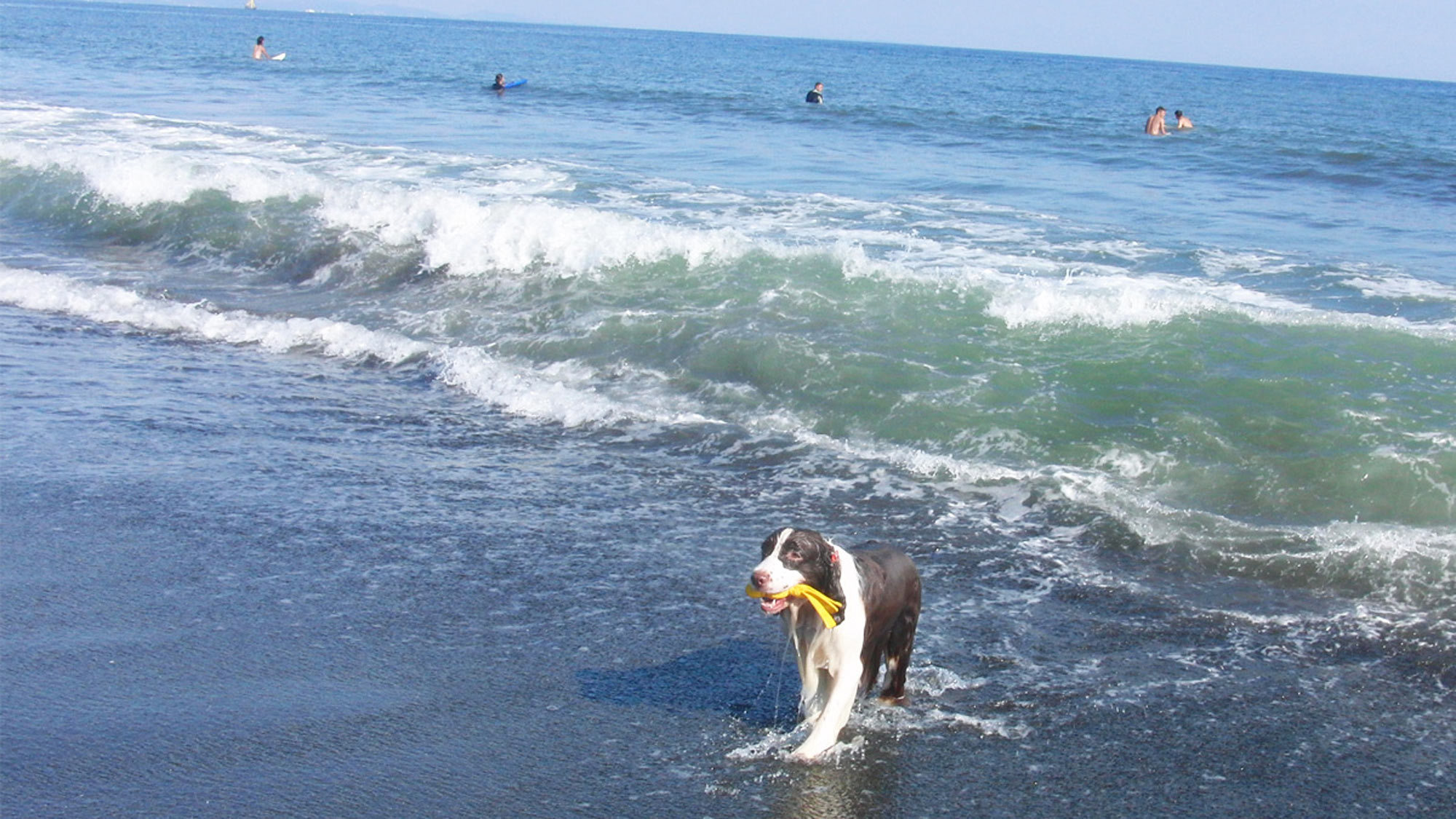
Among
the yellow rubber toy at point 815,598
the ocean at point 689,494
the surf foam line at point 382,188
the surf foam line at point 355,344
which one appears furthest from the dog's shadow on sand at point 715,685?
the surf foam line at point 382,188

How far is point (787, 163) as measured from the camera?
82.7 feet

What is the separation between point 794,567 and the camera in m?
4.54

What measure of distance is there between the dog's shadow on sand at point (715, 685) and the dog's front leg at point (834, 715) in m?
0.34

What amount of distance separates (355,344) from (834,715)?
25.8 feet

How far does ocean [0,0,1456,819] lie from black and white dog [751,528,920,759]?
0.62ft

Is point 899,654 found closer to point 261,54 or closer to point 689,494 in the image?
point 689,494

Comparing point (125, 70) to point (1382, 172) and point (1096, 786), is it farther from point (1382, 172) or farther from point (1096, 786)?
point (1096, 786)

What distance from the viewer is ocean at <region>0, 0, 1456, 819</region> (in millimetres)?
4914

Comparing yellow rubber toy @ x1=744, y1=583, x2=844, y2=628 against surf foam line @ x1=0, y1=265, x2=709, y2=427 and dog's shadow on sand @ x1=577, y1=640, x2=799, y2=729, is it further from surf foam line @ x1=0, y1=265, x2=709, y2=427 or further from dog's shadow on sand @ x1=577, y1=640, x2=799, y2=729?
surf foam line @ x1=0, y1=265, x2=709, y2=427

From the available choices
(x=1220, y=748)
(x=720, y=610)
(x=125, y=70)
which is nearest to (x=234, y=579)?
(x=720, y=610)

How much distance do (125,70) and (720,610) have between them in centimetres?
4668

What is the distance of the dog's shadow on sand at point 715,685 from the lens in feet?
17.4

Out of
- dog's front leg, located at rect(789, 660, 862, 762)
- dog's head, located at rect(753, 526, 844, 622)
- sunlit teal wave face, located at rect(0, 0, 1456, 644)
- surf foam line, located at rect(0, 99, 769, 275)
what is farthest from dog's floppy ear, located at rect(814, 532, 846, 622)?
surf foam line, located at rect(0, 99, 769, 275)

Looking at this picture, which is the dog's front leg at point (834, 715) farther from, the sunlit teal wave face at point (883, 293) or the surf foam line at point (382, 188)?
the surf foam line at point (382, 188)
